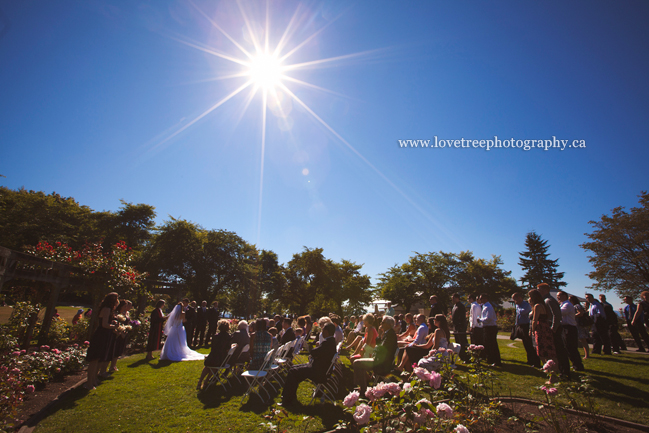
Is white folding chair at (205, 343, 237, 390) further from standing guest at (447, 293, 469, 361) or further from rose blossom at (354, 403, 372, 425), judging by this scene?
standing guest at (447, 293, 469, 361)

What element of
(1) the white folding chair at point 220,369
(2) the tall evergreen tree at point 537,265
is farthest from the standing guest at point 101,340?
(2) the tall evergreen tree at point 537,265

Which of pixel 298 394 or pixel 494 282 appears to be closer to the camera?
pixel 298 394

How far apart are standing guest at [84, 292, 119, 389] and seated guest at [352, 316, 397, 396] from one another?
539cm

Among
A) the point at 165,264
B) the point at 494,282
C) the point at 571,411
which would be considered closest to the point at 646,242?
the point at 494,282

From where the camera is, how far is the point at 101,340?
5848 mm

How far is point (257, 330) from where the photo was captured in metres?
6.86

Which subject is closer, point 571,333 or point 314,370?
point 314,370

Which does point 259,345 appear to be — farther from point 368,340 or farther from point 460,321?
point 460,321

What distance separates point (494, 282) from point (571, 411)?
145 feet

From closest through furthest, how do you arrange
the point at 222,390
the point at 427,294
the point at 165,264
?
the point at 222,390 < the point at 165,264 < the point at 427,294

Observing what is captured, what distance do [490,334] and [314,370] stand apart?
17.0ft

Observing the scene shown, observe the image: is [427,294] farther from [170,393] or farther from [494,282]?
[170,393]

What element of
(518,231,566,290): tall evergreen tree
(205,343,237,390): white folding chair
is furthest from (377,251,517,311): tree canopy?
(205,343,237,390): white folding chair

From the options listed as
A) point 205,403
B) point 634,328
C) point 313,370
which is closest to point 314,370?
point 313,370
